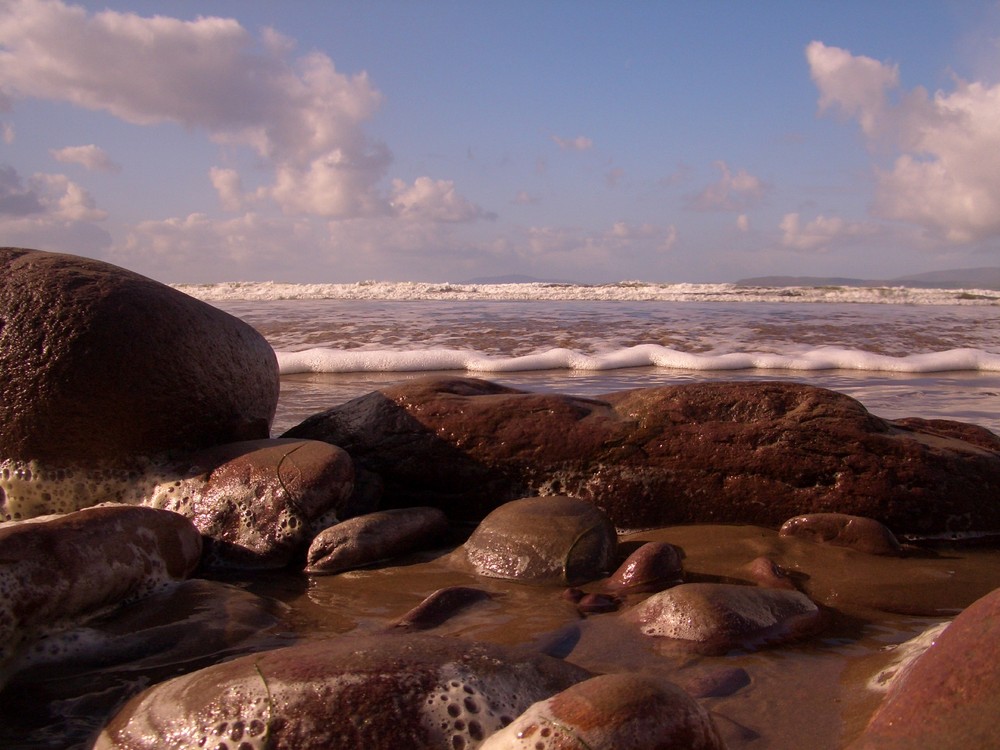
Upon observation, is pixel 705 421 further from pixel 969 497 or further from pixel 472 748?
pixel 472 748

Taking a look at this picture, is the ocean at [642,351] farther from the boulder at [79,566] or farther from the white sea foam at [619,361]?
the boulder at [79,566]

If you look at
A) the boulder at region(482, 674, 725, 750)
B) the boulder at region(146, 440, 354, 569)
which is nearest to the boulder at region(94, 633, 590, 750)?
the boulder at region(482, 674, 725, 750)

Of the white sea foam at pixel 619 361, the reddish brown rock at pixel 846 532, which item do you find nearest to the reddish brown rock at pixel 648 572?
the reddish brown rock at pixel 846 532

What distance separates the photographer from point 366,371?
9.53 metres

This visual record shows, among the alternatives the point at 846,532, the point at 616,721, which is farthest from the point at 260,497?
the point at 846,532

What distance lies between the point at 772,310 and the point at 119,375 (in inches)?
612

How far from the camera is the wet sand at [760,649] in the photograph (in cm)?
218

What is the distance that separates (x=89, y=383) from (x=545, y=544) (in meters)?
2.45

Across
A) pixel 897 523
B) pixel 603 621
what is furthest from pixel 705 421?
pixel 603 621

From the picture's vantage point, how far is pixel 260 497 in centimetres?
371

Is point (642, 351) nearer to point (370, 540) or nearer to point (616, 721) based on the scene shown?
point (370, 540)

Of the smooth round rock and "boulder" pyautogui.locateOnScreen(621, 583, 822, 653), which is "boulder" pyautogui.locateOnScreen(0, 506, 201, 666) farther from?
"boulder" pyautogui.locateOnScreen(621, 583, 822, 653)

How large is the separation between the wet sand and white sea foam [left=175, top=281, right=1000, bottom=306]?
67.3 ft

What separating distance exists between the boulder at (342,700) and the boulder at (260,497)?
155 centimetres
